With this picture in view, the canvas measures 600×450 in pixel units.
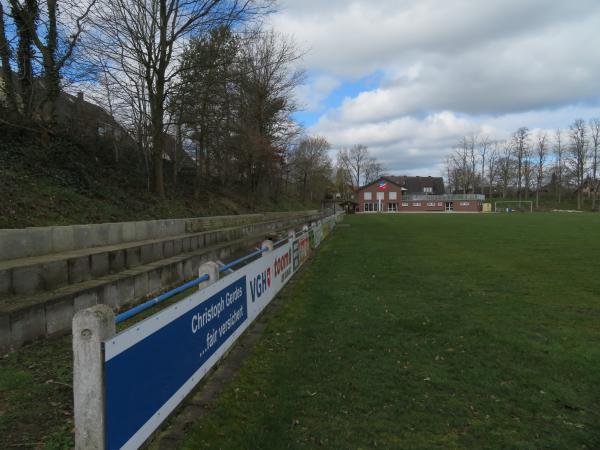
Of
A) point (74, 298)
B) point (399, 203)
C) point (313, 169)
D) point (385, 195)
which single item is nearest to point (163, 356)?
point (74, 298)

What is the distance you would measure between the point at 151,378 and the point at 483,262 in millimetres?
12398

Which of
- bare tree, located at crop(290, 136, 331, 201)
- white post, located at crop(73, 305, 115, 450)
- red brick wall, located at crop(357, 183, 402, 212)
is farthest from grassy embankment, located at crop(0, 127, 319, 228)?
red brick wall, located at crop(357, 183, 402, 212)

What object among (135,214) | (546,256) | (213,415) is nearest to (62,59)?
(135,214)

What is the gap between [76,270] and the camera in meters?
7.21

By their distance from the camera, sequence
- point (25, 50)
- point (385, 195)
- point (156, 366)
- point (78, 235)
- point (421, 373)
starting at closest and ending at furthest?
point (156, 366), point (421, 373), point (78, 235), point (25, 50), point (385, 195)

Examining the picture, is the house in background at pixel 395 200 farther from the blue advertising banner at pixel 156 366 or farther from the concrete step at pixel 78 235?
the blue advertising banner at pixel 156 366

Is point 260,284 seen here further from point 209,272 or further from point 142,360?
point 142,360

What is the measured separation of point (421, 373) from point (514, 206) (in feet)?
328

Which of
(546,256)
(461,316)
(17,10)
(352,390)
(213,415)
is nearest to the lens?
(213,415)

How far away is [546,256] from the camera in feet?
47.1

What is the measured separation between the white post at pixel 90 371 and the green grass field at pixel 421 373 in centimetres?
100

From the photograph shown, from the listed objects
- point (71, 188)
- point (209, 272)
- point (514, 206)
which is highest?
point (71, 188)

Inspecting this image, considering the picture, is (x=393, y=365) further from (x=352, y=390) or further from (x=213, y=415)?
(x=213, y=415)

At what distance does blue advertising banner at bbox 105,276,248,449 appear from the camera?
2506mm
